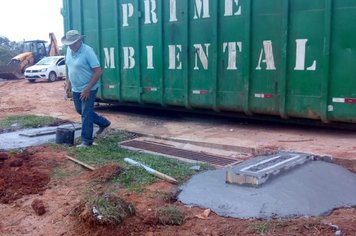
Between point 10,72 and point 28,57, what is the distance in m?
2.08

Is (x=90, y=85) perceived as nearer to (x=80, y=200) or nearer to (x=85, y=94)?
(x=85, y=94)

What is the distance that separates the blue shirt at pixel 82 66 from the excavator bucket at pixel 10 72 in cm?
2474

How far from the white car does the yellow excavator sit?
152 inches

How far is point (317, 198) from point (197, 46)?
530 centimetres

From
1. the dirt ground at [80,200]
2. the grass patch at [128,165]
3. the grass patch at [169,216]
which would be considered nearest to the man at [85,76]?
the grass patch at [128,165]

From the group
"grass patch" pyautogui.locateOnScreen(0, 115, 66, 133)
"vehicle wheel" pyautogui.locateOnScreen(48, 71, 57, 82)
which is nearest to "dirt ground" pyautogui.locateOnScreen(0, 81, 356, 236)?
"grass patch" pyautogui.locateOnScreen(0, 115, 66, 133)

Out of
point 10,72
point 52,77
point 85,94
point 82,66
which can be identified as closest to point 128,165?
point 85,94

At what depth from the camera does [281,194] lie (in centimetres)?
450

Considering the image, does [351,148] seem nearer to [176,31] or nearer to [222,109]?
[222,109]

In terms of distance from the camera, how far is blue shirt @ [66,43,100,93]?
7160 millimetres

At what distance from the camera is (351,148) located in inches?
256

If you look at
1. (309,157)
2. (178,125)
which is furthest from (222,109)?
(309,157)

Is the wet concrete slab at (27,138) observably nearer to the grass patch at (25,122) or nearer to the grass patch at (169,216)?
the grass patch at (25,122)

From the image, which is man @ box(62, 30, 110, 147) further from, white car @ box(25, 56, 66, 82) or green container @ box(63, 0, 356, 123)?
white car @ box(25, 56, 66, 82)
